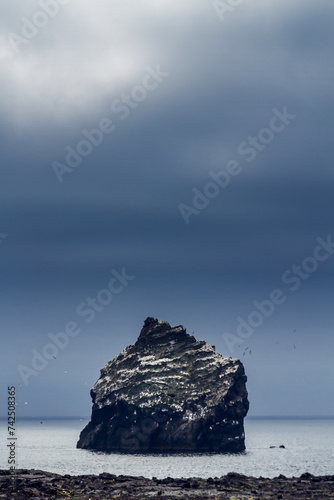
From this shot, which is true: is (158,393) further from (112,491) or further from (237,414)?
(112,491)

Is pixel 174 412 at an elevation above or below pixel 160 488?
above

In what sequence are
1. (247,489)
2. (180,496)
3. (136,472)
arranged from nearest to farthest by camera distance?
1. (180,496)
2. (247,489)
3. (136,472)

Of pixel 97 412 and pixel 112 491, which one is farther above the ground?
pixel 97 412

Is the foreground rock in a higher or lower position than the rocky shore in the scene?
higher

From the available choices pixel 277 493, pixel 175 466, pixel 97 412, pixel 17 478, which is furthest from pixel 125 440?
pixel 277 493

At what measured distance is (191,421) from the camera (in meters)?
188

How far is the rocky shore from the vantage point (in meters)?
71.9

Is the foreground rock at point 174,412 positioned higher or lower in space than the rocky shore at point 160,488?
higher

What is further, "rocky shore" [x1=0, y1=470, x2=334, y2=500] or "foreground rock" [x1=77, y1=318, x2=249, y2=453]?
"foreground rock" [x1=77, y1=318, x2=249, y2=453]

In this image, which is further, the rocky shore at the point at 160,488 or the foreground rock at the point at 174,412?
the foreground rock at the point at 174,412

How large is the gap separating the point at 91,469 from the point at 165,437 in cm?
6051

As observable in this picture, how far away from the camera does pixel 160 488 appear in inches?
3140

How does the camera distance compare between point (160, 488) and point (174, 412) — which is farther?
point (174, 412)

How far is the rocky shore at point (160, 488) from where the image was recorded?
2830 inches
